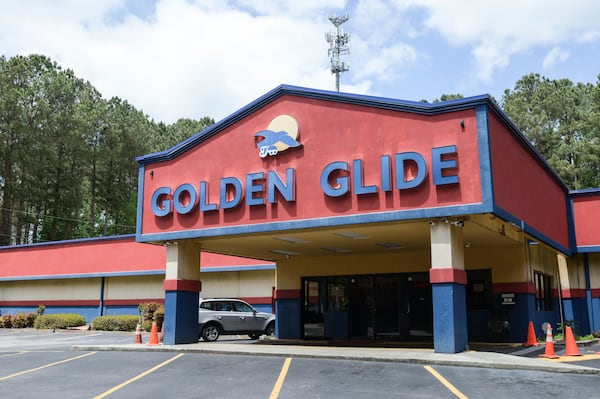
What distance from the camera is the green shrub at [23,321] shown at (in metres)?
33.6

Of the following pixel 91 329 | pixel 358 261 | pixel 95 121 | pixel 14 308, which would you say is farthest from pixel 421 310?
pixel 95 121

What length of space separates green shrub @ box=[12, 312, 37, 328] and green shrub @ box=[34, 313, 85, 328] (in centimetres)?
143

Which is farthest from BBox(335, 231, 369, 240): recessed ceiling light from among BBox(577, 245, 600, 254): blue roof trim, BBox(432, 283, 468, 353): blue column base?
BBox(577, 245, 600, 254): blue roof trim

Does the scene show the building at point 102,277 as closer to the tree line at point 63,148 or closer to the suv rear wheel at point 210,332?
the suv rear wheel at point 210,332

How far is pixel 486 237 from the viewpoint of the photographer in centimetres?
1798

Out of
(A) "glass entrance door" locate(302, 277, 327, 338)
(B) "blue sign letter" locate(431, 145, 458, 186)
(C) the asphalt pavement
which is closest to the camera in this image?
(C) the asphalt pavement

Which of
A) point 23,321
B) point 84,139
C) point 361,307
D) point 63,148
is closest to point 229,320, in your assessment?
point 361,307

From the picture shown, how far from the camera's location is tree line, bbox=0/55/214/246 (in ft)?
157

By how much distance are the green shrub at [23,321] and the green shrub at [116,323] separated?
5.79m

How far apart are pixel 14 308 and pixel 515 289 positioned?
3226cm

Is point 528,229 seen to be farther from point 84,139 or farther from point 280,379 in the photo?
point 84,139

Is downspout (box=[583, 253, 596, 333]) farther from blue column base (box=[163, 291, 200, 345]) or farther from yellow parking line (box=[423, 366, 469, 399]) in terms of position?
blue column base (box=[163, 291, 200, 345])

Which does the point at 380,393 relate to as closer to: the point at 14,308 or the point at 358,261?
the point at 358,261

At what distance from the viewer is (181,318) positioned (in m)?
19.3
